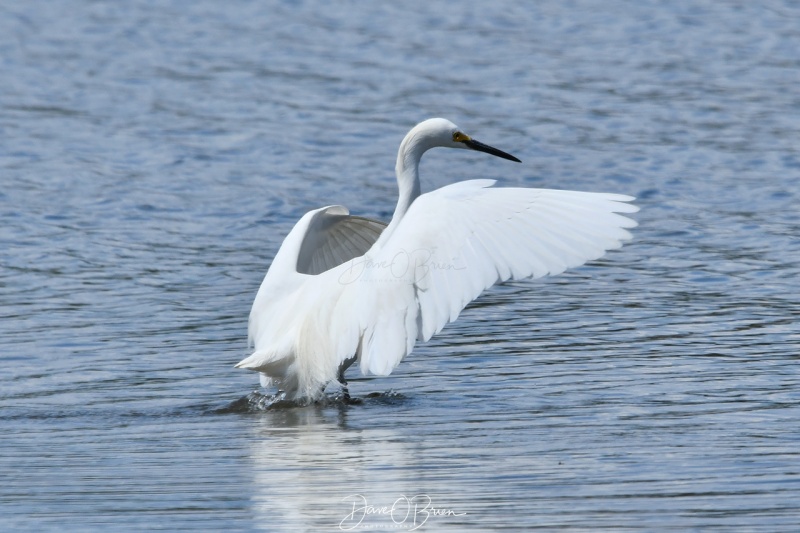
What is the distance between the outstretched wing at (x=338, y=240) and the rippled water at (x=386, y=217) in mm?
797

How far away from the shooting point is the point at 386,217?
13.9 metres

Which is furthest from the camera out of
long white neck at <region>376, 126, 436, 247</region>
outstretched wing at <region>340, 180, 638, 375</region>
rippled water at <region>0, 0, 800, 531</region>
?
long white neck at <region>376, 126, 436, 247</region>

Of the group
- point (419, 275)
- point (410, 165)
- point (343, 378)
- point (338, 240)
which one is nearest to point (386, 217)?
point (338, 240)

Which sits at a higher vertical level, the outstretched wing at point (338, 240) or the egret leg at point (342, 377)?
the outstretched wing at point (338, 240)

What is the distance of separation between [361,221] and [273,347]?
1471 millimetres

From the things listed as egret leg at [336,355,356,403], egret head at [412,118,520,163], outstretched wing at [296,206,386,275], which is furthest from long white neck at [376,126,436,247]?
egret leg at [336,355,356,403]

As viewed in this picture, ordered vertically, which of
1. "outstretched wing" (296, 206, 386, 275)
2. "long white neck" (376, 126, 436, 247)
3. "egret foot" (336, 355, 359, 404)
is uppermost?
"long white neck" (376, 126, 436, 247)

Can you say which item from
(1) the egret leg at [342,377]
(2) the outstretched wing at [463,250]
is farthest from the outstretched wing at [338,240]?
(2) the outstretched wing at [463,250]

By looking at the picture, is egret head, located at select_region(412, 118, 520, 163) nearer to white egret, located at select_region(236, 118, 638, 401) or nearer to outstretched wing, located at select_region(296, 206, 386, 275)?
outstretched wing, located at select_region(296, 206, 386, 275)

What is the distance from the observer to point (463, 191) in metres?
8.23

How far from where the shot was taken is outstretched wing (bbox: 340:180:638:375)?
7699 mm

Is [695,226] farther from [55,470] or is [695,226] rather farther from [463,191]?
[55,470]

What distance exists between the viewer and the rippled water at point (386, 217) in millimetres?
6668

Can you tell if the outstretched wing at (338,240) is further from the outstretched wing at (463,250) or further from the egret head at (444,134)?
the outstretched wing at (463,250)
